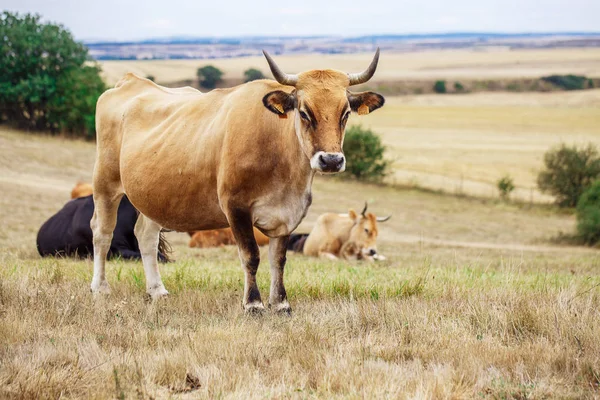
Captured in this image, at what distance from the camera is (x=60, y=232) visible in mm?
14445

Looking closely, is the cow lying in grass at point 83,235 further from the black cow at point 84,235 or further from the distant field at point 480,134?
the distant field at point 480,134

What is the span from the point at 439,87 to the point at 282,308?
469 ft

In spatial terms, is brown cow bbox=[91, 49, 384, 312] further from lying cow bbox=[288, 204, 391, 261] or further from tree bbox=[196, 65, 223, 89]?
tree bbox=[196, 65, 223, 89]

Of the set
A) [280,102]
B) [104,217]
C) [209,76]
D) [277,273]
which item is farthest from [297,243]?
[209,76]

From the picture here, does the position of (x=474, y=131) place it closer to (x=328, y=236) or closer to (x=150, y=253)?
(x=328, y=236)

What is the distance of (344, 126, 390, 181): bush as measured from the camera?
50.2 m

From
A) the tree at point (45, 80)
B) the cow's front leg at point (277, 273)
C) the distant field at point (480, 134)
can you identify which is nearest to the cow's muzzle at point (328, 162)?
the cow's front leg at point (277, 273)

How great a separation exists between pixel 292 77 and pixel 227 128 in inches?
31.6

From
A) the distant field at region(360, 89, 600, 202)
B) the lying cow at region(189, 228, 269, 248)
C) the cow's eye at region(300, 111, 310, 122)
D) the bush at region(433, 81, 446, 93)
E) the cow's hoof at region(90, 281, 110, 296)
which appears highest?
the cow's eye at region(300, 111, 310, 122)

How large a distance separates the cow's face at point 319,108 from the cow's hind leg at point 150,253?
7.95ft

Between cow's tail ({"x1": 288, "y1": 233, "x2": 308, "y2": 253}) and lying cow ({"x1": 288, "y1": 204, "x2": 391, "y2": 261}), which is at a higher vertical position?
lying cow ({"x1": 288, "y1": 204, "x2": 391, "y2": 261})

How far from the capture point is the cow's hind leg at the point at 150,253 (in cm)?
832

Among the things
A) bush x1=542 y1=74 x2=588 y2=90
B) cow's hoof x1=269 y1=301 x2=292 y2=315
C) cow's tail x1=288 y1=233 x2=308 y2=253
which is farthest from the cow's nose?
bush x1=542 y1=74 x2=588 y2=90

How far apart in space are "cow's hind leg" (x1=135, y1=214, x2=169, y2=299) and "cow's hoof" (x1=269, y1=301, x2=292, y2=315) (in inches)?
55.1
